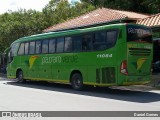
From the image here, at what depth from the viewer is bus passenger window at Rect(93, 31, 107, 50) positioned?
1584cm

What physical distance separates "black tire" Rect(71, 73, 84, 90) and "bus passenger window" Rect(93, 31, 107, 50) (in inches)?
80.6

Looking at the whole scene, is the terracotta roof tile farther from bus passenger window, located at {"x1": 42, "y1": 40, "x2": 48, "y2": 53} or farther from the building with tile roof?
bus passenger window, located at {"x1": 42, "y1": 40, "x2": 48, "y2": 53}

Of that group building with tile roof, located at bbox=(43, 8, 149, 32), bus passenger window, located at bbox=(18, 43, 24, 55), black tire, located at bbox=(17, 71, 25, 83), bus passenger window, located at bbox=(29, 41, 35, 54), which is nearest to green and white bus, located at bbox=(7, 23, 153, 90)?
bus passenger window, located at bbox=(29, 41, 35, 54)

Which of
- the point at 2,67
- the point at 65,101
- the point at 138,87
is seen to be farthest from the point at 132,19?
the point at 2,67

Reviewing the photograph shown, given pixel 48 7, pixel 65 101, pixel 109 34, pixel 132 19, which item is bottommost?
pixel 65 101

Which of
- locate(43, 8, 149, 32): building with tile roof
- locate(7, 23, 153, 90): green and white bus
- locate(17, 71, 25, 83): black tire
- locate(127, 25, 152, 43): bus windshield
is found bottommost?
locate(17, 71, 25, 83): black tire

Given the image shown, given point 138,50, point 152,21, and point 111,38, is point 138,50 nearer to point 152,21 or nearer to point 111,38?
point 111,38

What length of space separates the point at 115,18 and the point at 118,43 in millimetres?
9897

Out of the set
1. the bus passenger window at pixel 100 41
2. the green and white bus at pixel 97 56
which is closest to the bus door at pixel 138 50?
the green and white bus at pixel 97 56

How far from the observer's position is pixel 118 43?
15.0m

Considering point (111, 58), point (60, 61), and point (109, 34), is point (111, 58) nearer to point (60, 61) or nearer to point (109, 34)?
point (109, 34)

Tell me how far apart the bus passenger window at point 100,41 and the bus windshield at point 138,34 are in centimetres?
122

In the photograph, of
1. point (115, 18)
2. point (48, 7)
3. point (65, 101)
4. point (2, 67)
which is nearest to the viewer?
point (65, 101)

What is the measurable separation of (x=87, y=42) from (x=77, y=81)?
85.7 inches
